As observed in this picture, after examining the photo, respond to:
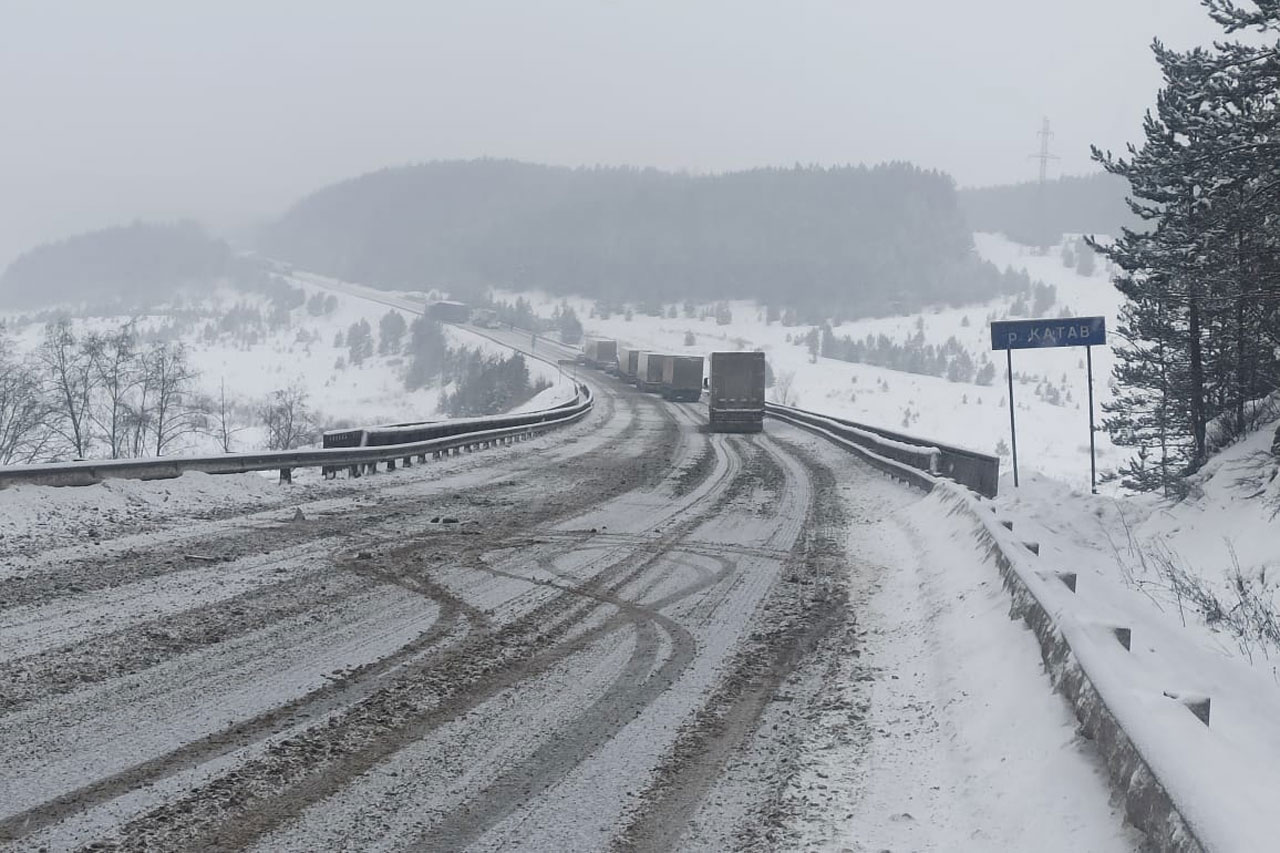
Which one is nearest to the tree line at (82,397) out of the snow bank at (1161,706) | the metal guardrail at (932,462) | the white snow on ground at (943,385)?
the white snow on ground at (943,385)

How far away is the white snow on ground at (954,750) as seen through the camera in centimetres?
373

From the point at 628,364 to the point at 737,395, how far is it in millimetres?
37546

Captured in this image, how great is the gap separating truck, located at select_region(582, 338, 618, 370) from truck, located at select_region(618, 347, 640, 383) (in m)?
12.0

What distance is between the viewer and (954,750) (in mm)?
4781

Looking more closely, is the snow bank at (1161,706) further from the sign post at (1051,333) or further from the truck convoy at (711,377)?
the truck convoy at (711,377)

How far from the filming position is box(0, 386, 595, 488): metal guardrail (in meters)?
10.9

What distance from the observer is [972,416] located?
102375mm

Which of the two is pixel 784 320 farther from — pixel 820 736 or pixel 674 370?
pixel 820 736

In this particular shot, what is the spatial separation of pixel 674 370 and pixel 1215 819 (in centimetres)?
5605

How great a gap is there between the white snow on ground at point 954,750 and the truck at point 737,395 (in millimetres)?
27775

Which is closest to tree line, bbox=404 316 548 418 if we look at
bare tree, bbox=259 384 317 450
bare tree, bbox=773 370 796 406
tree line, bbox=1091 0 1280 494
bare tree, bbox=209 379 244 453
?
bare tree, bbox=259 384 317 450

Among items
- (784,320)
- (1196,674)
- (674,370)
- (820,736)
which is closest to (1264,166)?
(1196,674)

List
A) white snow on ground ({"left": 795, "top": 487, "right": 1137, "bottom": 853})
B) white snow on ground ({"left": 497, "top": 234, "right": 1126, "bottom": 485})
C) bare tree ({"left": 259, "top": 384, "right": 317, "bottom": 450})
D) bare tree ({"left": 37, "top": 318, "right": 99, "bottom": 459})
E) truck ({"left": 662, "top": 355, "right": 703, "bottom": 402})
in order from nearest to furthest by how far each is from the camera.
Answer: white snow on ground ({"left": 795, "top": 487, "right": 1137, "bottom": 853}) < bare tree ({"left": 37, "top": 318, "right": 99, "bottom": 459}) < truck ({"left": 662, "top": 355, "right": 703, "bottom": 402}) < bare tree ({"left": 259, "top": 384, "right": 317, "bottom": 450}) < white snow on ground ({"left": 497, "top": 234, "right": 1126, "bottom": 485})

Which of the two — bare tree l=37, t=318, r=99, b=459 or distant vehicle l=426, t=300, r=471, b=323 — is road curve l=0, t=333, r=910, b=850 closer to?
bare tree l=37, t=318, r=99, b=459
